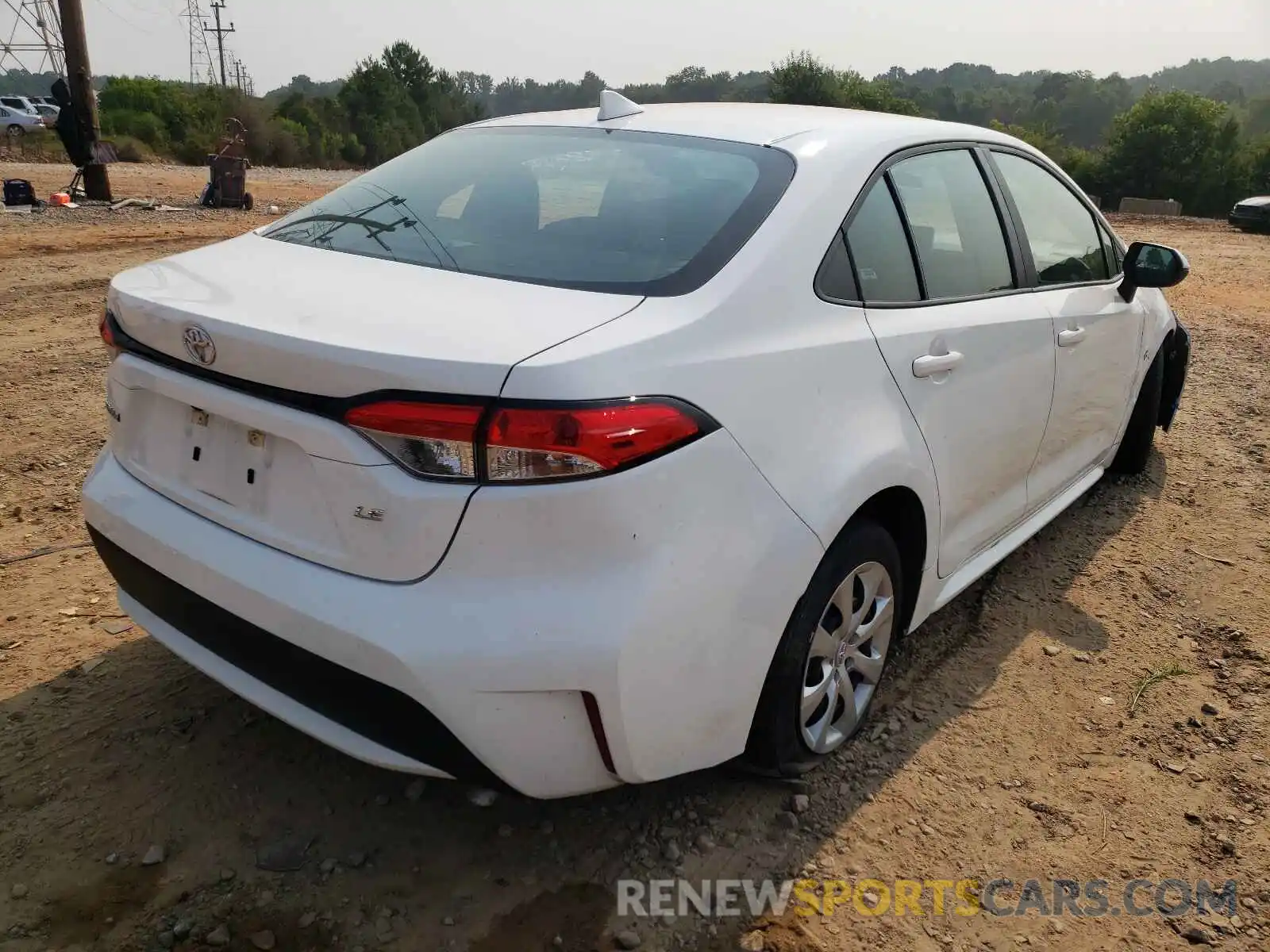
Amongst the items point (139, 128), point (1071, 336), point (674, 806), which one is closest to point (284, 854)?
point (674, 806)

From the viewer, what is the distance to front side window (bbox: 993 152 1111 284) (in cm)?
333

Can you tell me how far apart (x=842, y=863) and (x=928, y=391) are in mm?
1211

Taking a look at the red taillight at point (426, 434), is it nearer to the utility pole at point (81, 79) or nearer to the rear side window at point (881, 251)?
the rear side window at point (881, 251)

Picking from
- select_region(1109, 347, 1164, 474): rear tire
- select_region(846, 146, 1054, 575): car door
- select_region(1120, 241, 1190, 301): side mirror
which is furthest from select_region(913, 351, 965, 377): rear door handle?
select_region(1109, 347, 1164, 474): rear tire

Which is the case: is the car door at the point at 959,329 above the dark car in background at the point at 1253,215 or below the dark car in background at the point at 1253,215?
above

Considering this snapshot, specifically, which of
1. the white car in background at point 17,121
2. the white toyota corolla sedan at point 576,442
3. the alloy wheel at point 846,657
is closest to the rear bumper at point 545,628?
the white toyota corolla sedan at point 576,442

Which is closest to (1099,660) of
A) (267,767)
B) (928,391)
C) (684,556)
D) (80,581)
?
(928,391)

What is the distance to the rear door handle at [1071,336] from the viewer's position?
330cm

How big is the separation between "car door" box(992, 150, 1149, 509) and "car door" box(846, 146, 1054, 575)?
14cm

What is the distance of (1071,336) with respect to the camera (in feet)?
11.1

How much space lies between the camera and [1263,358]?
291 inches

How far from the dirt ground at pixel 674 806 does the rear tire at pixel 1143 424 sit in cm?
95

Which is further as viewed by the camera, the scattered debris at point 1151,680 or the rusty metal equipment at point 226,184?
the rusty metal equipment at point 226,184

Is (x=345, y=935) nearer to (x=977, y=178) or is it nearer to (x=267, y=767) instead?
(x=267, y=767)
